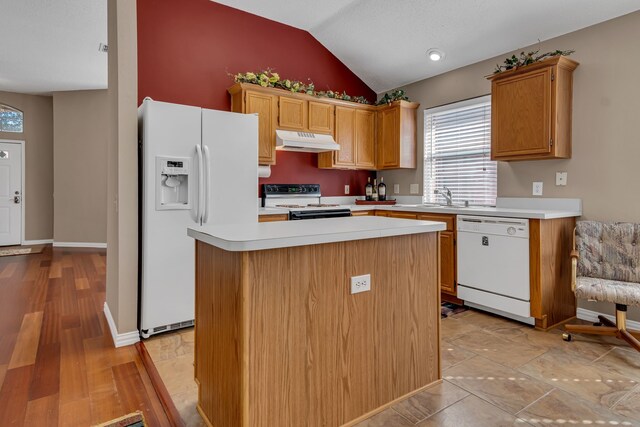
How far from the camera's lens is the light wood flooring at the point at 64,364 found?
1.91m

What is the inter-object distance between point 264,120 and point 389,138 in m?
1.64

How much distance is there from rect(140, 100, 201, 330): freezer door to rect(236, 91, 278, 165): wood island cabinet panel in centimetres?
103

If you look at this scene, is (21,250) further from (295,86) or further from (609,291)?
(609,291)

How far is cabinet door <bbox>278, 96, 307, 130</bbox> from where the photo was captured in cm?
412

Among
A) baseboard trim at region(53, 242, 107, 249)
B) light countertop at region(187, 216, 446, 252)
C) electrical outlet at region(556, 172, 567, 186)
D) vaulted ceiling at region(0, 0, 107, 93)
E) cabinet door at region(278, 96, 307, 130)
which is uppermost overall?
vaulted ceiling at region(0, 0, 107, 93)

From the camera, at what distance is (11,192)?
23.3ft

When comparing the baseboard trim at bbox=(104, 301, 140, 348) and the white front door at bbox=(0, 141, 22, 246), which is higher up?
the white front door at bbox=(0, 141, 22, 246)

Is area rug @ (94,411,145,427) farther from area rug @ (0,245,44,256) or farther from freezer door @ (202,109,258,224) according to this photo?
area rug @ (0,245,44,256)

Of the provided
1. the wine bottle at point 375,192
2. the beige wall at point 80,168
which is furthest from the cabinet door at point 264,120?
the beige wall at point 80,168

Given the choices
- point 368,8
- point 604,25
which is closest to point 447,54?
point 368,8

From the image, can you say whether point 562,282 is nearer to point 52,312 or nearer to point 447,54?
point 447,54

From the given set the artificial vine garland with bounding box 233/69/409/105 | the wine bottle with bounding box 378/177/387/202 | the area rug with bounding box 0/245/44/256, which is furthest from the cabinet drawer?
the area rug with bounding box 0/245/44/256

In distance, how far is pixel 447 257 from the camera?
370 cm

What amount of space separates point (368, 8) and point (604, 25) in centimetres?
211
